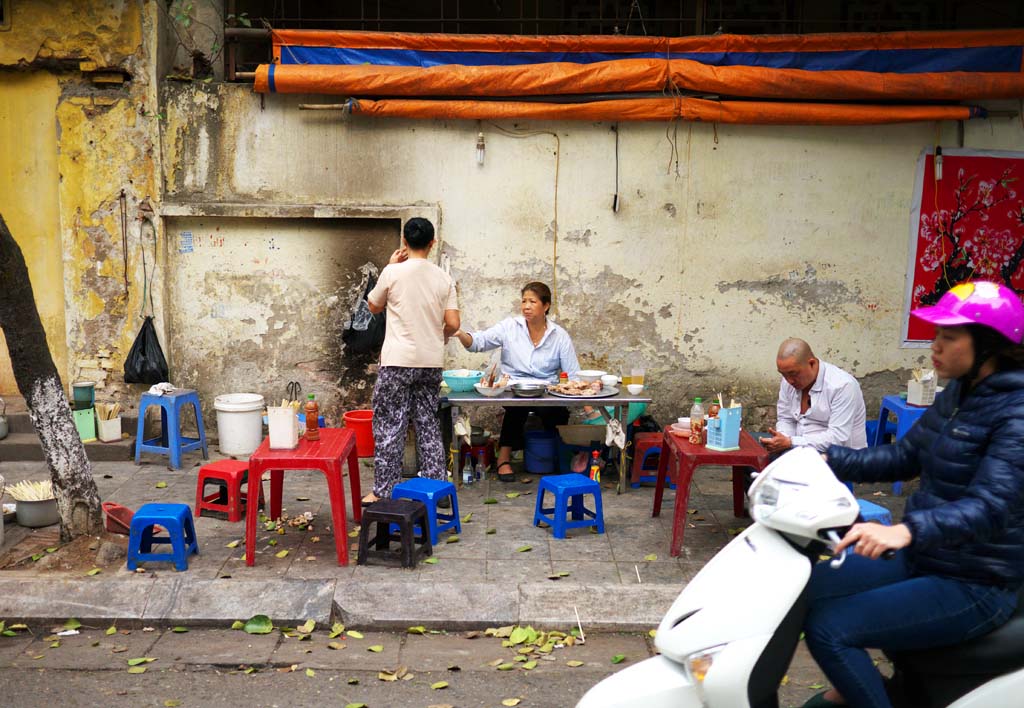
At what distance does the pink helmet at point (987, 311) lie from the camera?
9.90ft

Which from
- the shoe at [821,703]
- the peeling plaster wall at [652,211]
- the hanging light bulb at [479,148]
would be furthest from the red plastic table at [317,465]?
the hanging light bulb at [479,148]

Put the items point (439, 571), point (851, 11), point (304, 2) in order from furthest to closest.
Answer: point (304, 2) < point (851, 11) < point (439, 571)

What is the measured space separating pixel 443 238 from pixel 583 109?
1.66m

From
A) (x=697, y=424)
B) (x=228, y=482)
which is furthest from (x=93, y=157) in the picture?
(x=697, y=424)

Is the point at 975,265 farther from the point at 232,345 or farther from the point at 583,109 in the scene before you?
the point at 232,345

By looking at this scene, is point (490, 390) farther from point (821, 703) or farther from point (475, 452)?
A: point (821, 703)

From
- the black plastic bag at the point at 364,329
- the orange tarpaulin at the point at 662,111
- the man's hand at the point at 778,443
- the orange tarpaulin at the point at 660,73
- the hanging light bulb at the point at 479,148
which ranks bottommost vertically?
the man's hand at the point at 778,443

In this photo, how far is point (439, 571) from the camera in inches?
224

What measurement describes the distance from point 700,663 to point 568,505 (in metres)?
3.63

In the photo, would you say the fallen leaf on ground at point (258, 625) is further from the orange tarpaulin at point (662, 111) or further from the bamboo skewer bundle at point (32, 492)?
the orange tarpaulin at point (662, 111)

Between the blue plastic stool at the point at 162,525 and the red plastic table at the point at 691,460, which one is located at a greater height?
the red plastic table at the point at 691,460

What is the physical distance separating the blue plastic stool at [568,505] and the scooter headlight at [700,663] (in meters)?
3.24

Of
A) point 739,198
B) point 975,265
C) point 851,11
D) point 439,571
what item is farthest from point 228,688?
point 851,11

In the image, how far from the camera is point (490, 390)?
721cm
